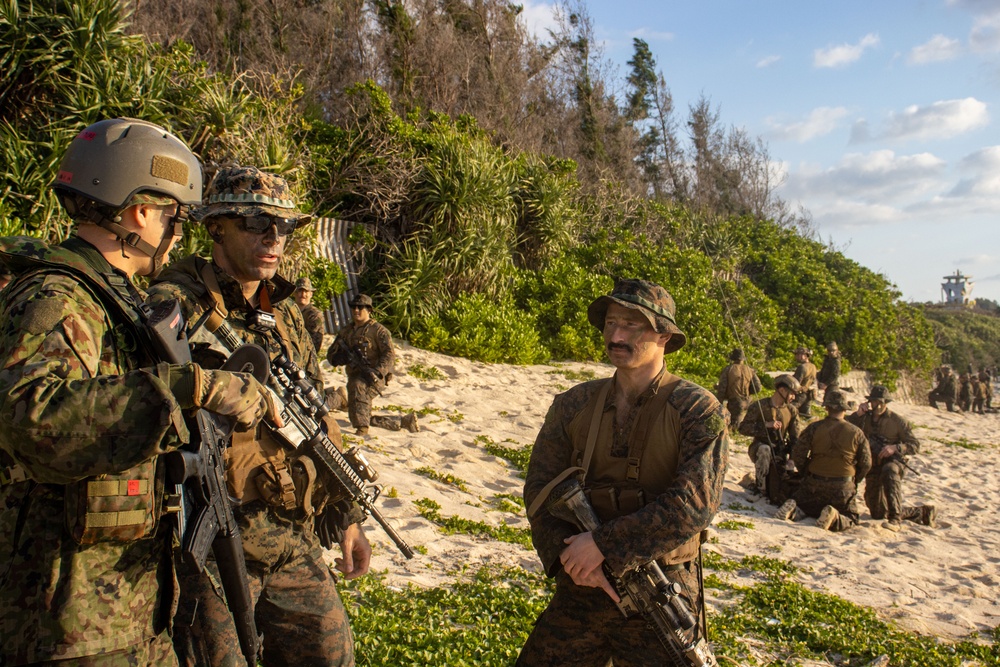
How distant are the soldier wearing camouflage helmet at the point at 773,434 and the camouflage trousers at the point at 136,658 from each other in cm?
912

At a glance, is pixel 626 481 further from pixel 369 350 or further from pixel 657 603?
pixel 369 350

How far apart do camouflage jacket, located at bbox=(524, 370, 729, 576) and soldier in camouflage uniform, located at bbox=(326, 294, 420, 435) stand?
5987 millimetres

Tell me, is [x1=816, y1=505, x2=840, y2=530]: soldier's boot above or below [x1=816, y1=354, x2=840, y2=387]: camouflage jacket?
below

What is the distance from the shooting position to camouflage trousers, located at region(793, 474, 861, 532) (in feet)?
29.6

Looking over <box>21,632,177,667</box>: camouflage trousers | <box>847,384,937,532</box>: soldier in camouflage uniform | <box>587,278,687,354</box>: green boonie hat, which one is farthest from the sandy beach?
<box>21,632,177,667</box>: camouflage trousers

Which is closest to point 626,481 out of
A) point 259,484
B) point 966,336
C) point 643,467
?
point 643,467

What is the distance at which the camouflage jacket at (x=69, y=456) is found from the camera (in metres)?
1.70

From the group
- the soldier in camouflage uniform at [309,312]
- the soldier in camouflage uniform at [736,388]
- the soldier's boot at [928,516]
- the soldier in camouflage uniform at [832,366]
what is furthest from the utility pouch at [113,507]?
the soldier in camouflage uniform at [832,366]

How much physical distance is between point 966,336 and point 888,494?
41.5m

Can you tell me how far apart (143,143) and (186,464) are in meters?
0.91

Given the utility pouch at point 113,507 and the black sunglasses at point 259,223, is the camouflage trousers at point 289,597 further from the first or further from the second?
the black sunglasses at point 259,223

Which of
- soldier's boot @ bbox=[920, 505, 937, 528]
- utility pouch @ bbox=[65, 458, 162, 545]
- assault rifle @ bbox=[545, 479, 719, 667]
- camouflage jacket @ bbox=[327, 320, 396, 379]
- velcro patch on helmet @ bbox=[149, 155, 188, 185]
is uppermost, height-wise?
velcro patch on helmet @ bbox=[149, 155, 188, 185]

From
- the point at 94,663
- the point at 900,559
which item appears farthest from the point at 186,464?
the point at 900,559

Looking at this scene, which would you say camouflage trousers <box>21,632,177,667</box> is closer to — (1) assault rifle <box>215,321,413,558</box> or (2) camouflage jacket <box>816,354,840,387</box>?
(1) assault rifle <box>215,321,413,558</box>
